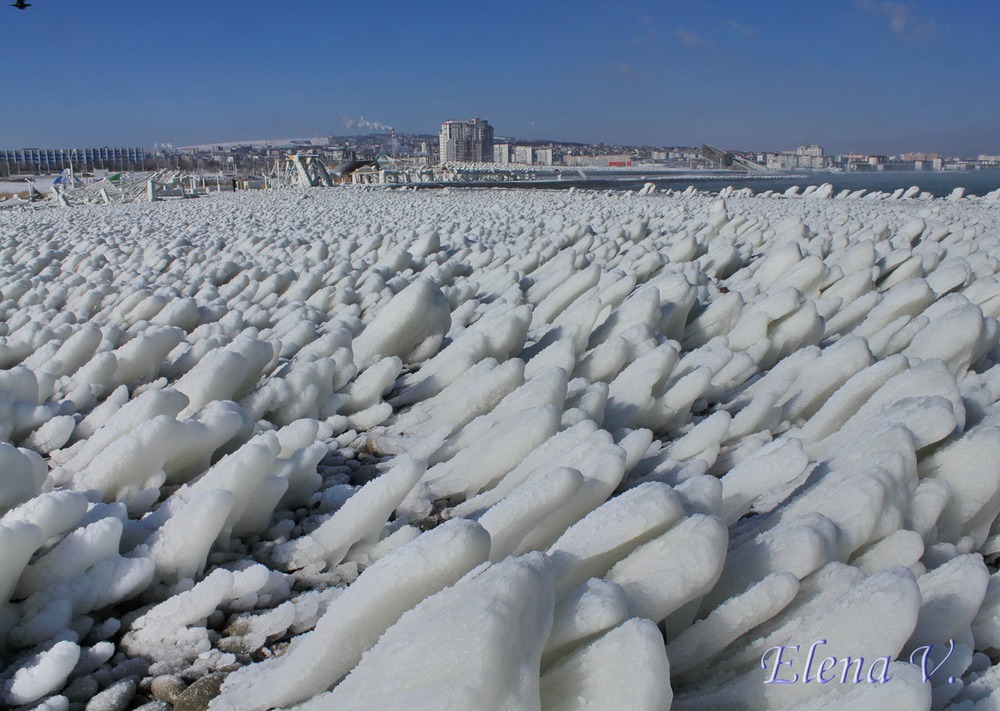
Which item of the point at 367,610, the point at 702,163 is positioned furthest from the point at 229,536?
the point at 702,163

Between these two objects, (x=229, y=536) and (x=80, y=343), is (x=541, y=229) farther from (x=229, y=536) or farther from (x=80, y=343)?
(x=229, y=536)

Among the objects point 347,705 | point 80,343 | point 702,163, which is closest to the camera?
point 347,705

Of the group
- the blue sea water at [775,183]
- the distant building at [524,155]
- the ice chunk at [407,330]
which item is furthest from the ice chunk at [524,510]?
the distant building at [524,155]

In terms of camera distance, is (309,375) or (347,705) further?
(309,375)

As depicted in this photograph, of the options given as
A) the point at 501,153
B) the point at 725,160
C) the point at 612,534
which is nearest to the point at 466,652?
the point at 612,534

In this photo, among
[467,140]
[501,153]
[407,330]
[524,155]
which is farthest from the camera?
[524,155]

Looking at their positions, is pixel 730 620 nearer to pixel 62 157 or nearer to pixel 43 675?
pixel 43 675

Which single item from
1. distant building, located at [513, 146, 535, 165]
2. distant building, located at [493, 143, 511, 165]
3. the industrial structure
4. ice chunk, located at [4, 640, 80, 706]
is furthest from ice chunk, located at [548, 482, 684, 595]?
distant building, located at [513, 146, 535, 165]
